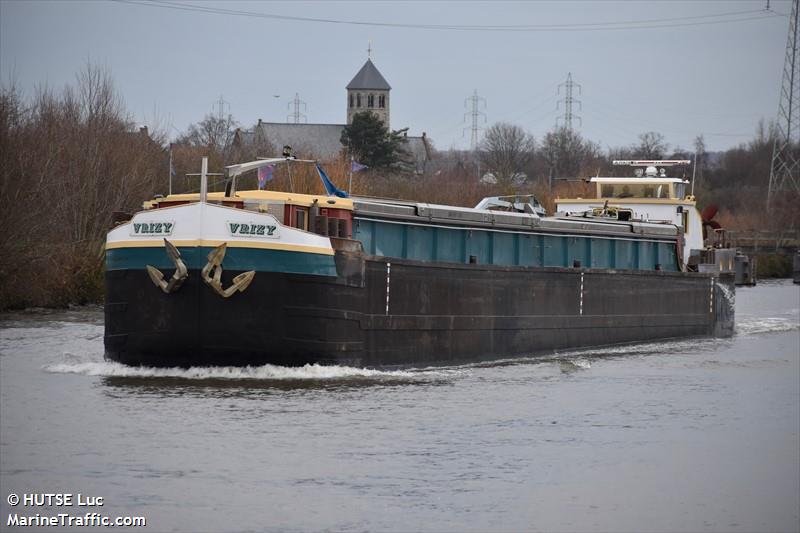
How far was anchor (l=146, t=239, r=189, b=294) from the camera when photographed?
829 inches

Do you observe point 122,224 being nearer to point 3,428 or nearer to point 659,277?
point 3,428

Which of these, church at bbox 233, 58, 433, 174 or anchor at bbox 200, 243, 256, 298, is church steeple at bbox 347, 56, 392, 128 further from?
anchor at bbox 200, 243, 256, 298

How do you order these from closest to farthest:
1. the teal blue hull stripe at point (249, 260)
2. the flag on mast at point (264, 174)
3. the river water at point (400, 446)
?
1. the river water at point (400, 446)
2. the teal blue hull stripe at point (249, 260)
3. the flag on mast at point (264, 174)

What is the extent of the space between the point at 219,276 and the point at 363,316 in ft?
9.56

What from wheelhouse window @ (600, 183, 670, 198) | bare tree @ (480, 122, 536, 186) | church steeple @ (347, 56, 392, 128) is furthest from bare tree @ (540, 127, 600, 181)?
wheelhouse window @ (600, 183, 670, 198)

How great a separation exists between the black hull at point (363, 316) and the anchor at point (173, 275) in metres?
0.18

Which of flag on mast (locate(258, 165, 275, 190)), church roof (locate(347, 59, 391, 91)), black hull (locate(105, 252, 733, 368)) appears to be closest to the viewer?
black hull (locate(105, 252, 733, 368))

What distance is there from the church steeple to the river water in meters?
140

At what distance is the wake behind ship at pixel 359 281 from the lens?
2127 centimetres

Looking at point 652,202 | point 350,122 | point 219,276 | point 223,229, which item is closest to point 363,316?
point 219,276

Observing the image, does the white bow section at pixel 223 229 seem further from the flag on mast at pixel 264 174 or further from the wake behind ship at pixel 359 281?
the flag on mast at pixel 264 174

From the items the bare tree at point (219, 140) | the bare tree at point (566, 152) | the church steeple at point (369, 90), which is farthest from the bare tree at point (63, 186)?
the church steeple at point (369, 90)

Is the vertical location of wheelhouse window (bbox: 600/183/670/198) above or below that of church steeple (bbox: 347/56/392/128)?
below

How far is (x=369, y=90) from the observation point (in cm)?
16438
